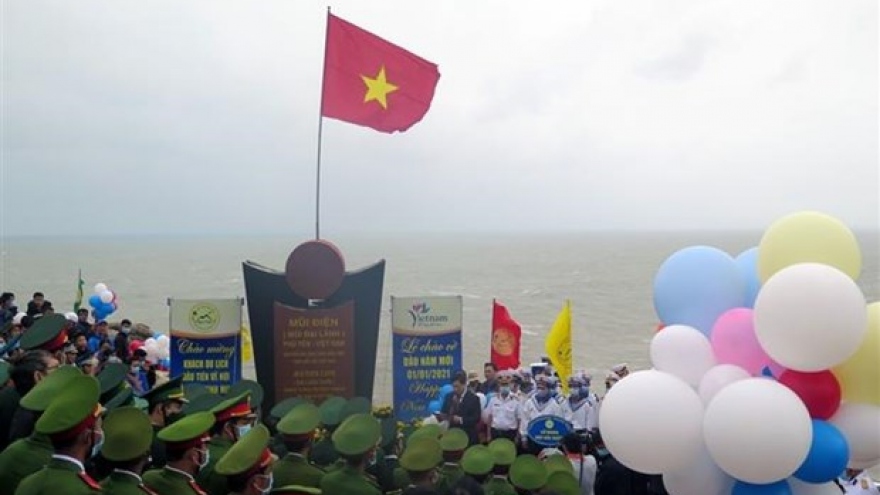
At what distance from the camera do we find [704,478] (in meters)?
4.92

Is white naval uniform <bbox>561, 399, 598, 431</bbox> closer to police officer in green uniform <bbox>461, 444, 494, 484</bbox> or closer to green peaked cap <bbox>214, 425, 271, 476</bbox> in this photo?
police officer in green uniform <bbox>461, 444, 494, 484</bbox>

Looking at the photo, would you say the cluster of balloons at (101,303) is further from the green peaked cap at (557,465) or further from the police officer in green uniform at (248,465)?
the police officer in green uniform at (248,465)

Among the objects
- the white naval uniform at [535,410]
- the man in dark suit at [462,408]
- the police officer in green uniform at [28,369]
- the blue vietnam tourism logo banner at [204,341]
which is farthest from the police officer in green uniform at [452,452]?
the blue vietnam tourism logo banner at [204,341]

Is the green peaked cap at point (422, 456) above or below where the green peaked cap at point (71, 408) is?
below

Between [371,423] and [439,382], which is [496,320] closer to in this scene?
[439,382]

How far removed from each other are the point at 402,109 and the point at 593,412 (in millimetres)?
4562

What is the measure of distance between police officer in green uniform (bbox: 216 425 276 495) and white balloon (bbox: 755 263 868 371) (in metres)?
2.91

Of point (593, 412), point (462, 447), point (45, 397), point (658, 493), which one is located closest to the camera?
point (45, 397)

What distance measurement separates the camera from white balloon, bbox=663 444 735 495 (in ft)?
16.0

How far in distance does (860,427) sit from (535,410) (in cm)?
612

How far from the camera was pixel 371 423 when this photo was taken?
556 cm

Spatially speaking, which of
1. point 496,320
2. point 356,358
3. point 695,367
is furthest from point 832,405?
point 496,320

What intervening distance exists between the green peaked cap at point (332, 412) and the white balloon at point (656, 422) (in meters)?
2.66

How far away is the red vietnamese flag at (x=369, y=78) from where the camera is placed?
9.61 m
